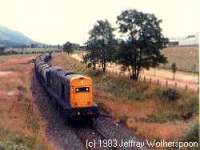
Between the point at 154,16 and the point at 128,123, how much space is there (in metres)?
21.7

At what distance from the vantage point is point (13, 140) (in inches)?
909

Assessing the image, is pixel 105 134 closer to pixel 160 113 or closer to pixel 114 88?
pixel 160 113

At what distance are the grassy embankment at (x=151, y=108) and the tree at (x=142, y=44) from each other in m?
2.50

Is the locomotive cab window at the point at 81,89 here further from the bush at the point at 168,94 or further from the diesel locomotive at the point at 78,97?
the bush at the point at 168,94

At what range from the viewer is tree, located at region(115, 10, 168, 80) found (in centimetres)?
4969

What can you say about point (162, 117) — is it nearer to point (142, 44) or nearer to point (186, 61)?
point (142, 44)

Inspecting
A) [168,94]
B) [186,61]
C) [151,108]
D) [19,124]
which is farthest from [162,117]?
[186,61]

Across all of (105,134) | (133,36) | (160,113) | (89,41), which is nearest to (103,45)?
(89,41)

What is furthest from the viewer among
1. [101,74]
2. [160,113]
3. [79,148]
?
[101,74]

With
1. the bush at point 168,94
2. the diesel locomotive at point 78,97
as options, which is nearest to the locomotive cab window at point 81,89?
the diesel locomotive at point 78,97

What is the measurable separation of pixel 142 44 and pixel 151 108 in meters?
14.3

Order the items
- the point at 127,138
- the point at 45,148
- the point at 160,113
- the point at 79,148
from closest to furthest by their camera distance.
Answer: the point at 45,148 < the point at 79,148 < the point at 127,138 < the point at 160,113

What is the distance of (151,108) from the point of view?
3697 centimetres

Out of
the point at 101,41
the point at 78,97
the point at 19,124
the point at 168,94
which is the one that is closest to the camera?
the point at 19,124
